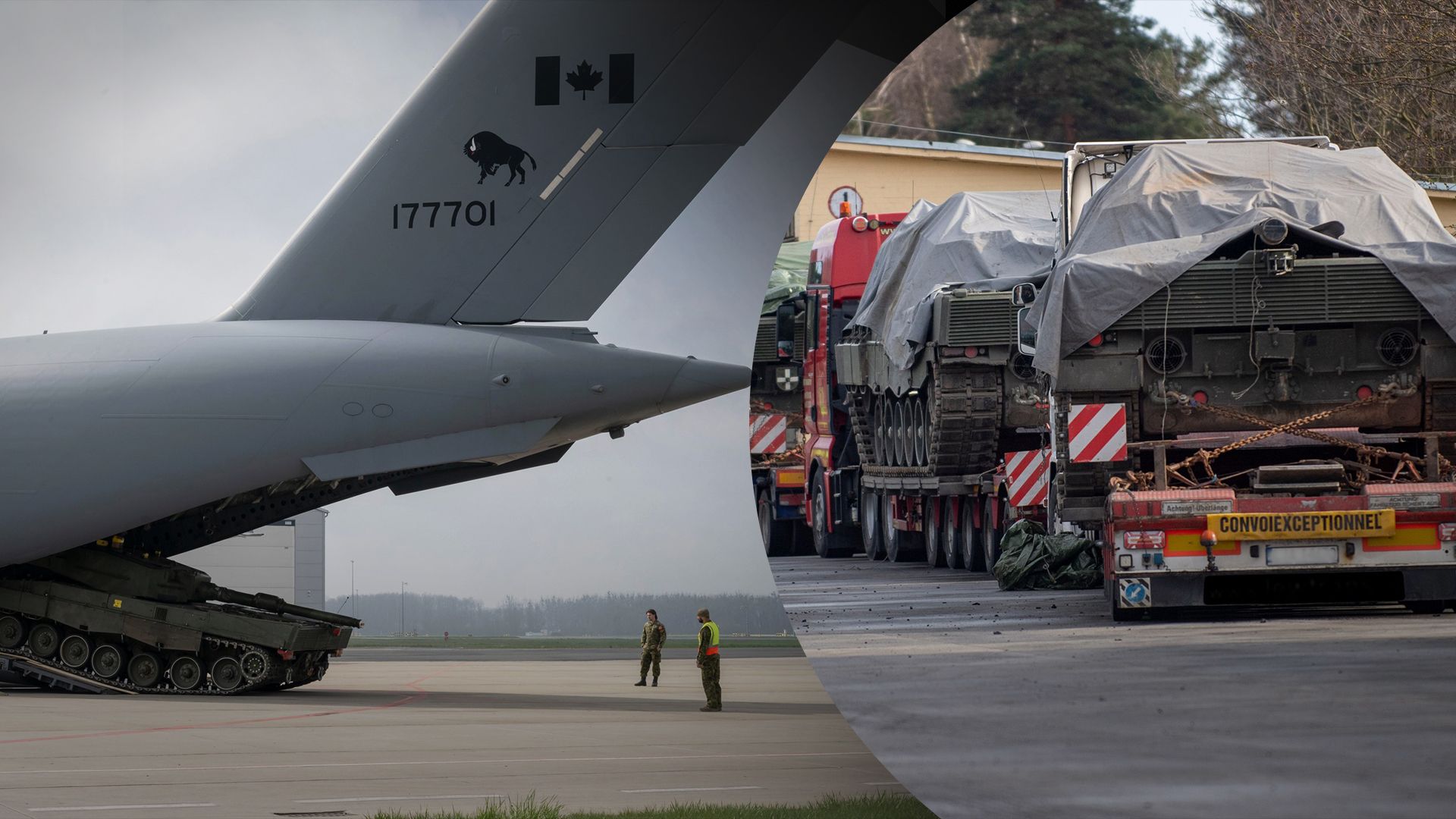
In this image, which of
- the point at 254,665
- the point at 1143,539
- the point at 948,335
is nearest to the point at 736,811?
the point at 1143,539

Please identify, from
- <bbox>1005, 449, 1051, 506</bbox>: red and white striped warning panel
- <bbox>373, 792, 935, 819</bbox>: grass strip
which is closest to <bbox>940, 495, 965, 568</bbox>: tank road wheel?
<bbox>1005, 449, 1051, 506</bbox>: red and white striped warning panel

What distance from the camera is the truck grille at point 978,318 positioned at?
5.77 m

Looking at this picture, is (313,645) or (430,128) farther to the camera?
(313,645)

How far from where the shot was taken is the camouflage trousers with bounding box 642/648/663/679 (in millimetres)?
5676

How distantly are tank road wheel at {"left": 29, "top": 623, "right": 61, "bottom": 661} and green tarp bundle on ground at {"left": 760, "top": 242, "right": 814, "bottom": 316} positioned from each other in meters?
5.12

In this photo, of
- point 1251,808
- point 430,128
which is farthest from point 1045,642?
point 430,128

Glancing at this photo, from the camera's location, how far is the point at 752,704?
5.72m

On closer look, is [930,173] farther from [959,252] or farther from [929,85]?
[959,252]

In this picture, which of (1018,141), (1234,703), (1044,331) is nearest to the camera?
(1234,703)

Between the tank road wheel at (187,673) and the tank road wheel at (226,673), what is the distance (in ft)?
0.31

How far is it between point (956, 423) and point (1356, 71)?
7.92 ft

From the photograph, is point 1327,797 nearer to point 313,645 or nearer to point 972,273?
point 972,273

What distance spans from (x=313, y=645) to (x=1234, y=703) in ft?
20.4

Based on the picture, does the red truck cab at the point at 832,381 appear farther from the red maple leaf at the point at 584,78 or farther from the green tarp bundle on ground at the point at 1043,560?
the red maple leaf at the point at 584,78
